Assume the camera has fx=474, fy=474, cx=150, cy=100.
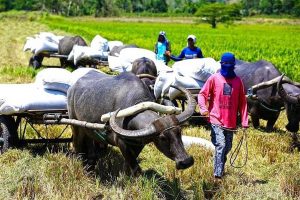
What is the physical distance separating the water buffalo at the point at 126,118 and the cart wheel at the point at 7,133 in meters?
0.92

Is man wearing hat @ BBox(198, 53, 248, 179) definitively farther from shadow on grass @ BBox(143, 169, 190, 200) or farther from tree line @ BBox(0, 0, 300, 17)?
tree line @ BBox(0, 0, 300, 17)

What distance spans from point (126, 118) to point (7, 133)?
230cm

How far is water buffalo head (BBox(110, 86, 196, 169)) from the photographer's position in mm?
4445

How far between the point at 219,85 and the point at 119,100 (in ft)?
3.88

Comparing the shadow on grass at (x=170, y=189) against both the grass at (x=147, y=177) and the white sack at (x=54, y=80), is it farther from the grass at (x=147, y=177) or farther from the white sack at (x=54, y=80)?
the white sack at (x=54, y=80)

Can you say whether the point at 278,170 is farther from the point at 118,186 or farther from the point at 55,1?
the point at 55,1

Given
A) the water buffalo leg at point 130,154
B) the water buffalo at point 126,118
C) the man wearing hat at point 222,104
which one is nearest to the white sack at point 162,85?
the water buffalo at point 126,118

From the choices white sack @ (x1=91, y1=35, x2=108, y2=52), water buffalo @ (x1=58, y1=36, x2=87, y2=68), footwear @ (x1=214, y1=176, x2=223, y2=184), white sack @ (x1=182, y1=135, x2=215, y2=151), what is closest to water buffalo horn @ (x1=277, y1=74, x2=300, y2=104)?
white sack @ (x1=182, y1=135, x2=215, y2=151)

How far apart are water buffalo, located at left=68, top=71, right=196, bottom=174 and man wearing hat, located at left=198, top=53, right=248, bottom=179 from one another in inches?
21.5

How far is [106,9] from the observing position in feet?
336

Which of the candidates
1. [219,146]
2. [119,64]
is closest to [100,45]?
[119,64]

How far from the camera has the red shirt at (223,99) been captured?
5.52 m

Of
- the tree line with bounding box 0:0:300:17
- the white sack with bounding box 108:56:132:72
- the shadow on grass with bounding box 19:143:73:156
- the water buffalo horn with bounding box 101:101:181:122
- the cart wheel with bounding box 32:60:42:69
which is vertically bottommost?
the tree line with bounding box 0:0:300:17

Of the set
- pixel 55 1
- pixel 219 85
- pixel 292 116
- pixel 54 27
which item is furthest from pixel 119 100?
pixel 55 1
